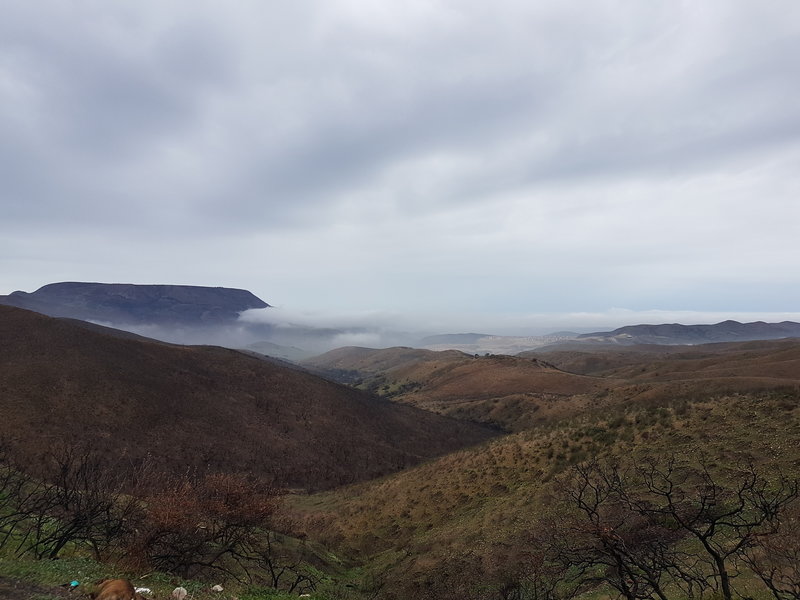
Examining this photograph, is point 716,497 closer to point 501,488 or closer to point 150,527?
point 501,488

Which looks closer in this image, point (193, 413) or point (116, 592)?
point (116, 592)

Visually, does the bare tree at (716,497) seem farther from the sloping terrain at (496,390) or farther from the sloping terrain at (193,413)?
the sloping terrain at (496,390)

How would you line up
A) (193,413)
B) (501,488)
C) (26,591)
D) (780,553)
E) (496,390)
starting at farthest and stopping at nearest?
(496,390), (193,413), (501,488), (26,591), (780,553)

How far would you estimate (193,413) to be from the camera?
4703 cm

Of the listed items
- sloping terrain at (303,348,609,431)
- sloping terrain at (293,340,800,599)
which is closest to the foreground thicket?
sloping terrain at (293,340,800,599)

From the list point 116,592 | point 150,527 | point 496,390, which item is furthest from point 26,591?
point 496,390

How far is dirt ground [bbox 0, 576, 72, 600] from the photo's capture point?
735 centimetres

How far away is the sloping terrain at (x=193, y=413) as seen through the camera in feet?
123

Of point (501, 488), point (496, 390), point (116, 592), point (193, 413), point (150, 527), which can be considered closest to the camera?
point (116, 592)

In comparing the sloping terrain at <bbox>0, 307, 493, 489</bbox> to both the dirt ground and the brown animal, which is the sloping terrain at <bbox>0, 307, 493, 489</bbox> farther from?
the brown animal

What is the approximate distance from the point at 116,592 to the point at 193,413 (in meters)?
44.7

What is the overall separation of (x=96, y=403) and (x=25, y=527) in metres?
34.1

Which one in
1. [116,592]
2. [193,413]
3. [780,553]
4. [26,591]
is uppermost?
[780,553]

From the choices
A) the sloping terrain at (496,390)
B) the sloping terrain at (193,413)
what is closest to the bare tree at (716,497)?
the sloping terrain at (193,413)
